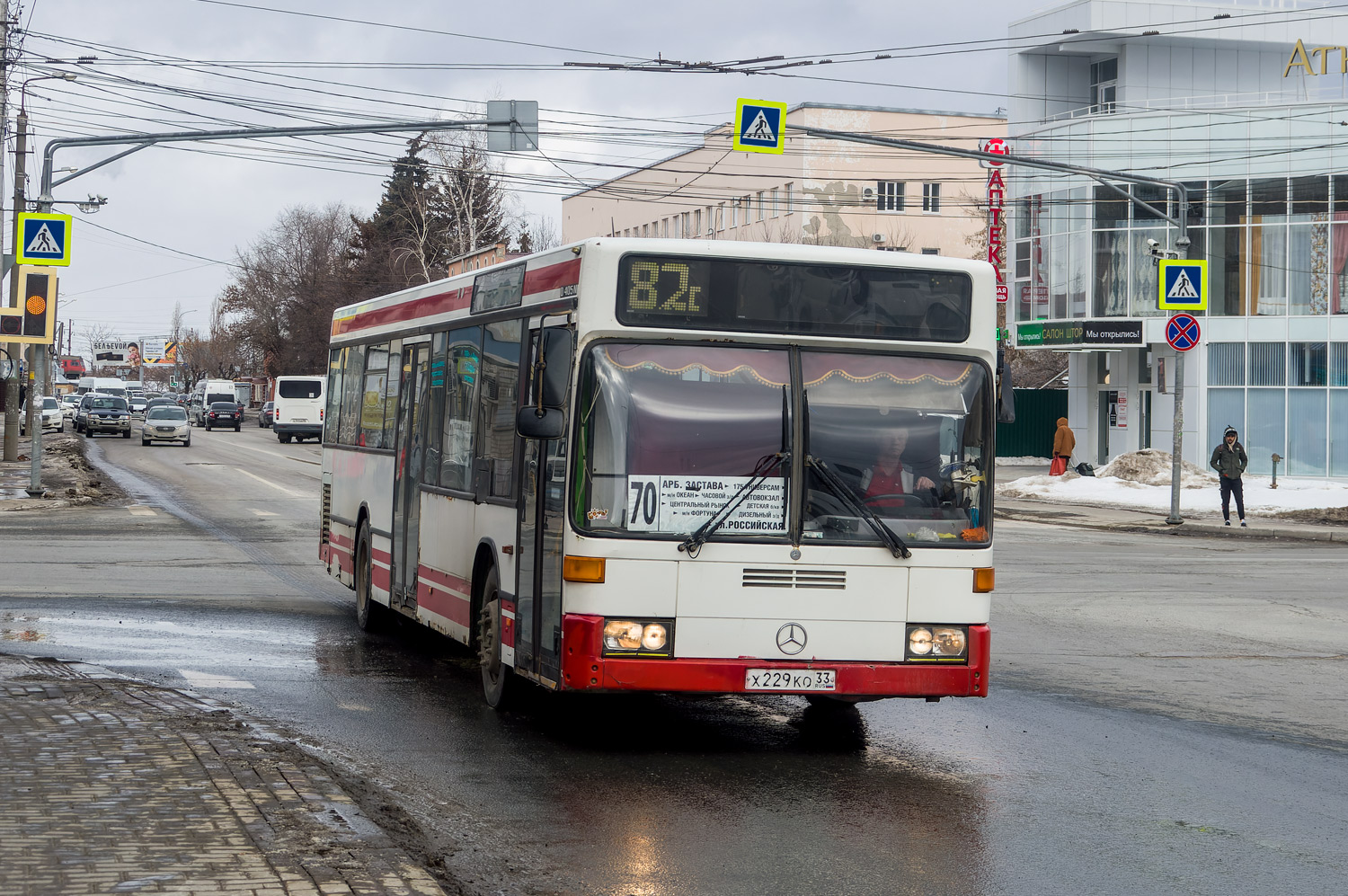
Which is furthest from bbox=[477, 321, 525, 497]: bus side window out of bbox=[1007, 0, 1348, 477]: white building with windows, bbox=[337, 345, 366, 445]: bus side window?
bbox=[1007, 0, 1348, 477]: white building with windows

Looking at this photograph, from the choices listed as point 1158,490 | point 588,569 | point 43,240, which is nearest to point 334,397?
point 588,569

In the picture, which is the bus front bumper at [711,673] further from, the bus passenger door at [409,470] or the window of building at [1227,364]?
the window of building at [1227,364]

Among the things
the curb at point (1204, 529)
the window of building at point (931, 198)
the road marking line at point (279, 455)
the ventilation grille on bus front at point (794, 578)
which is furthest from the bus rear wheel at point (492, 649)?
the window of building at point (931, 198)

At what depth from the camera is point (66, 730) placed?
792 cm

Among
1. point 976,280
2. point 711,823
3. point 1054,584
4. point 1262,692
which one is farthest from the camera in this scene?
point 1054,584

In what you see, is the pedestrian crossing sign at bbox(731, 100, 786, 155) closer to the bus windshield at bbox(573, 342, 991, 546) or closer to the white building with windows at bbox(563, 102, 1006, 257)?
the bus windshield at bbox(573, 342, 991, 546)

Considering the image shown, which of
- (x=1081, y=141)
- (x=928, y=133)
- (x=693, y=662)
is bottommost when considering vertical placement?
(x=693, y=662)

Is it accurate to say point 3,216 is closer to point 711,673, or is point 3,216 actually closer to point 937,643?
point 711,673

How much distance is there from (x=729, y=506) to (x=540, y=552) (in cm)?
110

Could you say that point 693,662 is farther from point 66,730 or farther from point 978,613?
point 66,730

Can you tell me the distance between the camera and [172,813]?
20.3 ft

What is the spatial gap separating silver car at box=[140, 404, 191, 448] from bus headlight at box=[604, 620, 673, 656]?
5322 centimetres

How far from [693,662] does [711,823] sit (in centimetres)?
122

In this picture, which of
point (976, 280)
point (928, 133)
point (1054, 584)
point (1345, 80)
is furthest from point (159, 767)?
point (928, 133)
